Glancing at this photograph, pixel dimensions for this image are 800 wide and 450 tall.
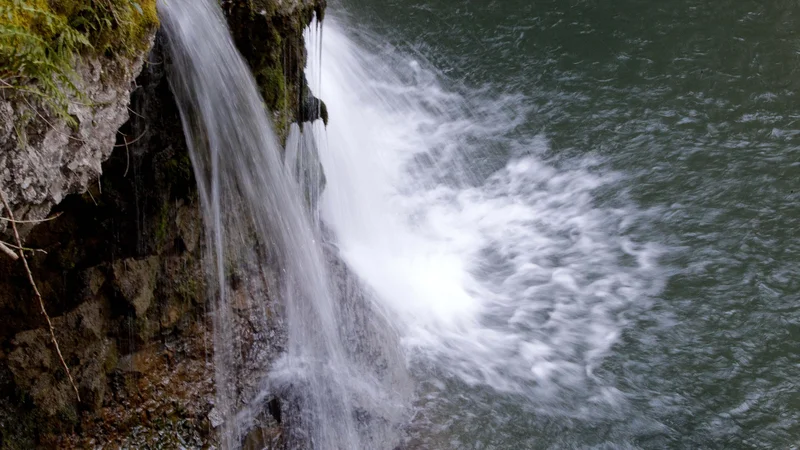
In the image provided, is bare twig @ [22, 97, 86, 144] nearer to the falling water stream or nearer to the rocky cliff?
the rocky cliff

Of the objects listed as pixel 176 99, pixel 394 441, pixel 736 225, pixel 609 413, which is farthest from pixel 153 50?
pixel 736 225

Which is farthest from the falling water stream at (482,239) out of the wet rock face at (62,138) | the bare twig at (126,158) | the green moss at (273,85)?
the wet rock face at (62,138)

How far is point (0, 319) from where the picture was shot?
365cm

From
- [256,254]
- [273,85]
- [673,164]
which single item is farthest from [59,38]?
[673,164]

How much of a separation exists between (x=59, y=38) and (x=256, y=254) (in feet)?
6.90

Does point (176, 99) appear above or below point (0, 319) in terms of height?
above

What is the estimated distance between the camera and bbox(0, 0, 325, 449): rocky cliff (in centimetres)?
318

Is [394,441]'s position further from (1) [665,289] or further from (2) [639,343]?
(1) [665,289]

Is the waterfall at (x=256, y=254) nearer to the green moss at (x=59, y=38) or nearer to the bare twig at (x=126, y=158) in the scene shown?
the bare twig at (x=126, y=158)

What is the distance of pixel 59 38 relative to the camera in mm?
2896

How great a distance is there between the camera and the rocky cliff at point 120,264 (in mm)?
3180

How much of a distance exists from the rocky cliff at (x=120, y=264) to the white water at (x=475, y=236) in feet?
5.61

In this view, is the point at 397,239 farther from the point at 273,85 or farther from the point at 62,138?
the point at 62,138

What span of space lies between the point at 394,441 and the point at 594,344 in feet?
6.49
